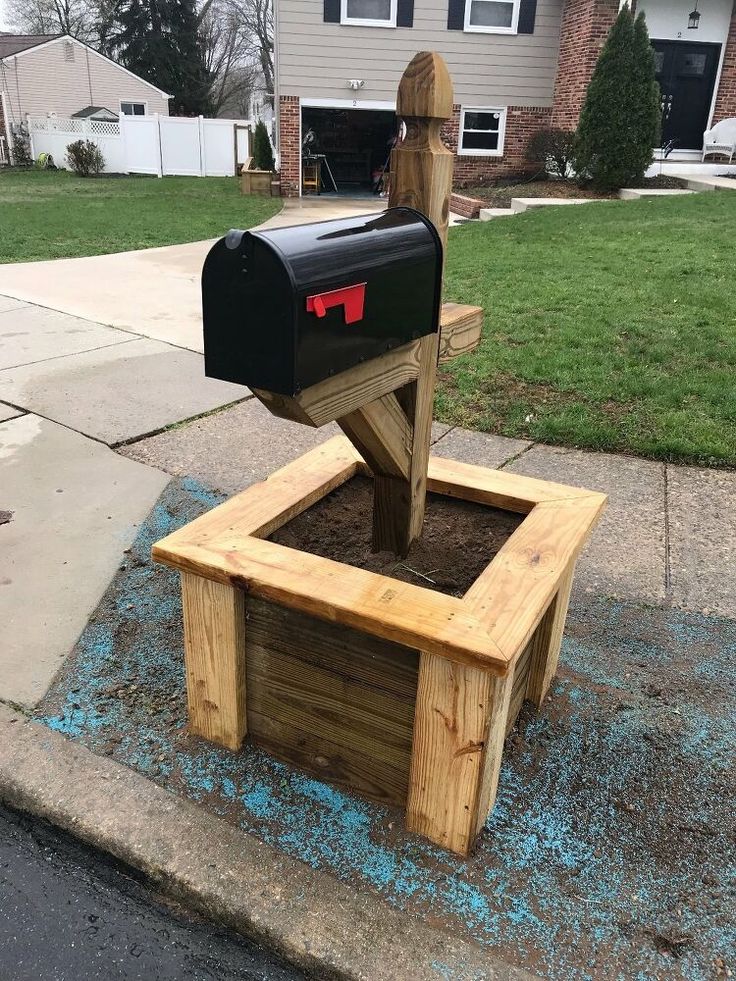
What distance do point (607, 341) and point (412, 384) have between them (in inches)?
165

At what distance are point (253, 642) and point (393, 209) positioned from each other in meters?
1.15

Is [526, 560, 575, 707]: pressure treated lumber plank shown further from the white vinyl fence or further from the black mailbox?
the white vinyl fence

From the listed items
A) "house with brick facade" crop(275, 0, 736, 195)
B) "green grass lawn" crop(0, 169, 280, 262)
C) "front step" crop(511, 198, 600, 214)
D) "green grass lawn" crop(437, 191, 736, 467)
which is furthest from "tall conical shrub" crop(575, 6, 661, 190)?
"green grass lawn" crop(0, 169, 280, 262)

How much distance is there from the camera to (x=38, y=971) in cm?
165

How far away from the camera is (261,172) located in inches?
714

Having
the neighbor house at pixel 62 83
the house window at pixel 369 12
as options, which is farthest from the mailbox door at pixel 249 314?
the neighbor house at pixel 62 83

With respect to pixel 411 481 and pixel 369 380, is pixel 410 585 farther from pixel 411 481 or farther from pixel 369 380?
pixel 369 380

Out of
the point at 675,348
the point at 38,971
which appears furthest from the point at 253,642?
the point at 675,348

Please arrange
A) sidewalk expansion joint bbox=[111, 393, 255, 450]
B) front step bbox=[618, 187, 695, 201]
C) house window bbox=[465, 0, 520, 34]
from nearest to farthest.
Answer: sidewalk expansion joint bbox=[111, 393, 255, 450], front step bbox=[618, 187, 695, 201], house window bbox=[465, 0, 520, 34]

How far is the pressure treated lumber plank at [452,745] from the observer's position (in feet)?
5.70

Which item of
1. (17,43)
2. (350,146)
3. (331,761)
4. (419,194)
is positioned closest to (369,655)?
(331,761)

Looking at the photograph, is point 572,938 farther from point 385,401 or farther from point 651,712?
point 385,401

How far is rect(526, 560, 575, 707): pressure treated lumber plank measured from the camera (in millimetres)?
2340

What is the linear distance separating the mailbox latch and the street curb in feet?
4.19
